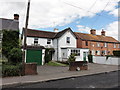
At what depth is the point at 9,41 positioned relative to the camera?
18.2 m

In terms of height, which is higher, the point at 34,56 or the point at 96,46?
the point at 96,46

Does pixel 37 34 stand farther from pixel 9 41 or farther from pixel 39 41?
pixel 9 41

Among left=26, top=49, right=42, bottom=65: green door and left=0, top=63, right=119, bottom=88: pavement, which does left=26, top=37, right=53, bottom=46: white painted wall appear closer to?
left=26, top=49, right=42, bottom=65: green door

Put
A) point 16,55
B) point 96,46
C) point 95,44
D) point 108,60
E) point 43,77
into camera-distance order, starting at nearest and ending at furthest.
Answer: point 43,77 → point 16,55 → point 108,60 → point 95,44 → point 96,46

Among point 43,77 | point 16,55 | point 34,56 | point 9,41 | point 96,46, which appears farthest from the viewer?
point 96,46

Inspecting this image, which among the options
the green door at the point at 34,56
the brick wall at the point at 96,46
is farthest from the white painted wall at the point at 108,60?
the green door at the point at 34,56

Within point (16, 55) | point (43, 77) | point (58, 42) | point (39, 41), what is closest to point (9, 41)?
point (16, 55)

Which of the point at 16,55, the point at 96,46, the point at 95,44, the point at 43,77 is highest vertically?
the point at 95,44

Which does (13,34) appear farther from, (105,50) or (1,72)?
(105,50)

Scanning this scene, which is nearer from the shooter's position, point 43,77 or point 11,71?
point 43,77

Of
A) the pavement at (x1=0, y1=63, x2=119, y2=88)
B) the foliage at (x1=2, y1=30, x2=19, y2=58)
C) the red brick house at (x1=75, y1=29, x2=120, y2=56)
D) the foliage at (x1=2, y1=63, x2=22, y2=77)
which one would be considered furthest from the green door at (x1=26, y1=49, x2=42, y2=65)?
the red brick house at (x1=75, y1=29, x2=120, y2=56)

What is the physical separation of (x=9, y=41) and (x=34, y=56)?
14.7 ft

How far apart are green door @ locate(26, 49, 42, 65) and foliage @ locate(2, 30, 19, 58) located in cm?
236

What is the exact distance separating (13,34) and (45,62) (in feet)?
24.9
